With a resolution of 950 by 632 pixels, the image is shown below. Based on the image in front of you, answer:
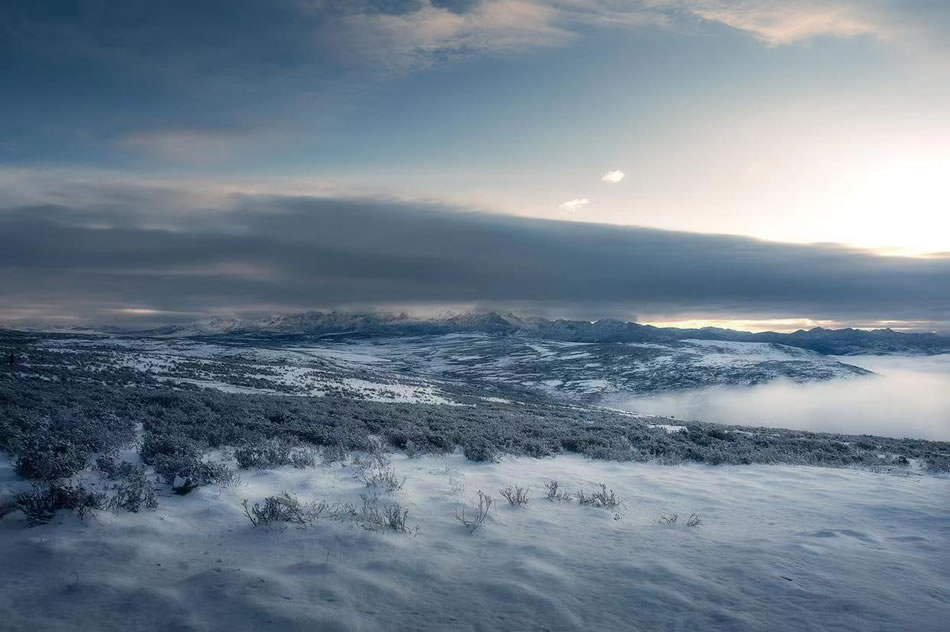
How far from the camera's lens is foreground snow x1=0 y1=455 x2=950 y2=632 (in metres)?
4.07

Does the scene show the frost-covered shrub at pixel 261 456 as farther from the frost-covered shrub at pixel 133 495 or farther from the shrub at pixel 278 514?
the shrub at pixel 278 514

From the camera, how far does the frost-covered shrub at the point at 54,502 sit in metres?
5.43

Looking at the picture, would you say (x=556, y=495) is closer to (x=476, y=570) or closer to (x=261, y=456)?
(x=476, y=570)

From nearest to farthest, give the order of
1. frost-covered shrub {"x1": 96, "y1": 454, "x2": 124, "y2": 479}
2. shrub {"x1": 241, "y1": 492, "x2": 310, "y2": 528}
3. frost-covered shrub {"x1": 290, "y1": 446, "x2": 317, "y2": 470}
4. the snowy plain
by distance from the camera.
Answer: shrub {"x1": 241, "y1": 492, "x2": 310, "y2": 528}
frost-covered shrub {"x1": 96, "y1": 454, "x2": 124, "y2": 479}
frost-covered shrub {"x1": 290, "y1": 446, "x2": 317, "y2": 470}
the snowy plain

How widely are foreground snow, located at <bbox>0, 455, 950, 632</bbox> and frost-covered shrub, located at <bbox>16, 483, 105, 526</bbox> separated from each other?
6.3 inches

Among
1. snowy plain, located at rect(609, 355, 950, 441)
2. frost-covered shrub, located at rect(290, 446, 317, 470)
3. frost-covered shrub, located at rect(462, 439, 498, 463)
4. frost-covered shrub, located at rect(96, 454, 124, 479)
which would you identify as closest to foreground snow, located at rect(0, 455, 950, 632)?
frost-covered shrub, located at rect(96, 454, 124, 479)

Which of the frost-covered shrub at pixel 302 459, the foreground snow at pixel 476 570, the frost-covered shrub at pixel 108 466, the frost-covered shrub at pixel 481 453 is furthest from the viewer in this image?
the frost-covered shrub at pixel 481 453

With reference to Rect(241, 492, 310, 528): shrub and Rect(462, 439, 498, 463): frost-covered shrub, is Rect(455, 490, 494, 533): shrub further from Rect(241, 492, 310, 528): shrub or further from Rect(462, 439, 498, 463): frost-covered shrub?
Rect(462, 439, 498, 463): frost-covered shrub

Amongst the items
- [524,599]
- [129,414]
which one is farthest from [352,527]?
[129,414]

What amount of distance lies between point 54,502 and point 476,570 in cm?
484

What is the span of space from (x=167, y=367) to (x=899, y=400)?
92.4m

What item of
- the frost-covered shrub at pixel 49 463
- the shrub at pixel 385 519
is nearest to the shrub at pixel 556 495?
the shrub at pixel 385 519

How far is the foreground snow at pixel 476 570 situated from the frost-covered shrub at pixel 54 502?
16 cm

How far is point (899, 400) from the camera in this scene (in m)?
72.6
